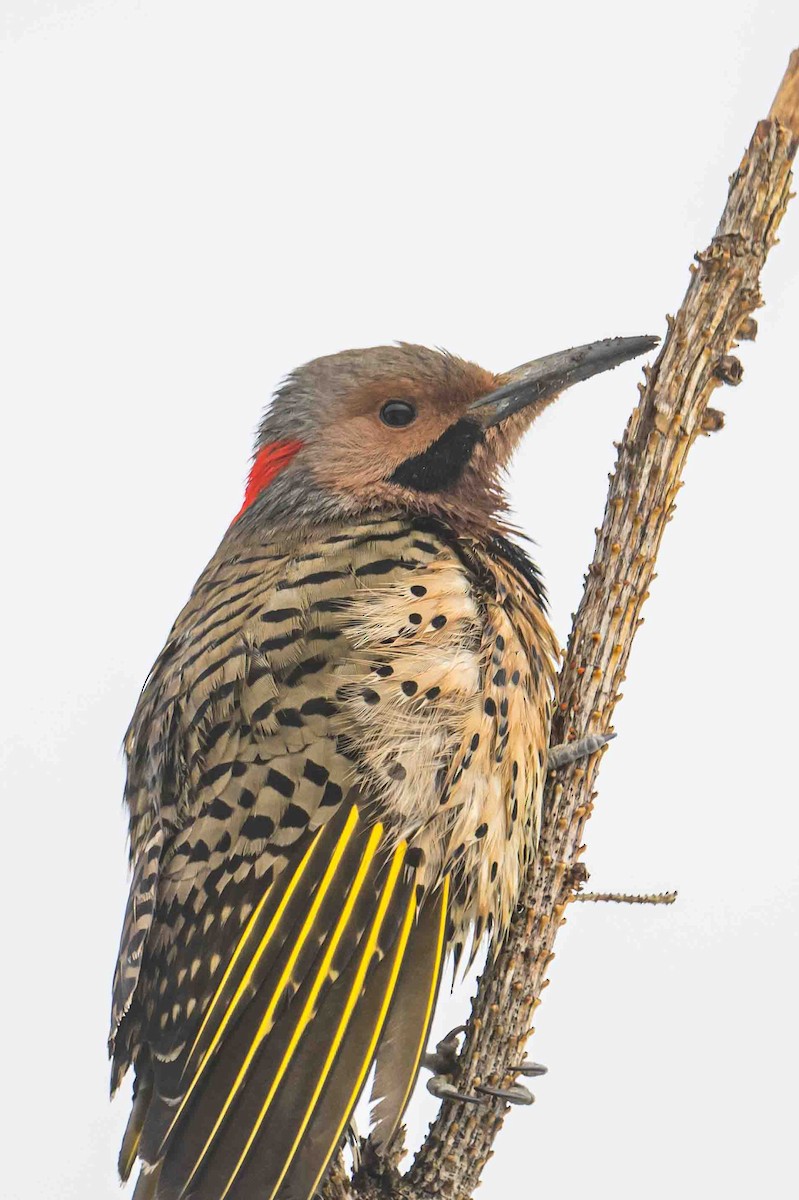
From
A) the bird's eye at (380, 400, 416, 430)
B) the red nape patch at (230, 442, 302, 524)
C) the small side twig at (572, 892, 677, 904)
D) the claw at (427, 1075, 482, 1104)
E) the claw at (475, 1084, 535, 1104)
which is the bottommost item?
the claw at (427, 1075, 482, 1104)

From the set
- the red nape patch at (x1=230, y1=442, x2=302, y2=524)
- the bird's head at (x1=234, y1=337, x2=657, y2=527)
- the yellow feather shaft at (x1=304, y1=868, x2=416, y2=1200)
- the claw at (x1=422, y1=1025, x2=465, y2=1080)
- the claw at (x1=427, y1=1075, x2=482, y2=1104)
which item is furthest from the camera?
the red nape patch at (x1=230, y1=442, x2=302, y2=524)

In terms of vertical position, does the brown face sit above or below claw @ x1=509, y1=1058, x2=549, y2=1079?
above

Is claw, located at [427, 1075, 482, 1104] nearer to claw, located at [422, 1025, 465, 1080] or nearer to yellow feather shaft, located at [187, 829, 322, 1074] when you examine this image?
claw, located at [422, 1025, 465, 1080]

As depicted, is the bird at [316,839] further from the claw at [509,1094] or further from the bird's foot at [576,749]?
the claw at [509,1094]

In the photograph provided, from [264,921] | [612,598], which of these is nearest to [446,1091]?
[264,921]

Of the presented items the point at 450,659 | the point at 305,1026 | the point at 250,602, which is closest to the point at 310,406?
the point at 250,602

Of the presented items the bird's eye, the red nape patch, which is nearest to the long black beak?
the bird's eye

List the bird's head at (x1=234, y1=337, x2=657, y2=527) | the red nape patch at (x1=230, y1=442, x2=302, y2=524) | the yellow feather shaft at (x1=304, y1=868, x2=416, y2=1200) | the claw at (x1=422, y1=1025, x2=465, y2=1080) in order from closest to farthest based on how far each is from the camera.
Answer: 1. the yellow feather shaft at (x1=304, y1=868, x2=416, y2=1200)
2. the claw at (x1=422, y1=1025, x2=465, y2=1080)
3. the bird's head at (x1=234, y1=337, x2=657, y2=527)
4. the red nape patch at (x1=230, y1=442, x2=302, y2=524)
